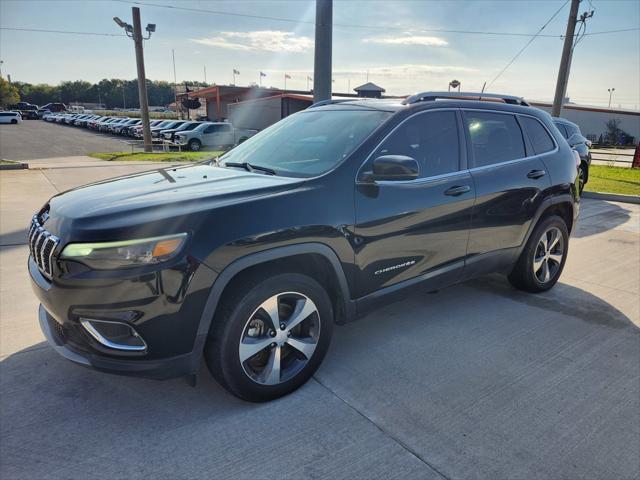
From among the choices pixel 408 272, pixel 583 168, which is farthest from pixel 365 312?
pixel 583 168

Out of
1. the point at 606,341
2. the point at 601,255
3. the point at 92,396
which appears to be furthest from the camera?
the point at 601,255

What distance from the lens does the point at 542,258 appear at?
4.55 m

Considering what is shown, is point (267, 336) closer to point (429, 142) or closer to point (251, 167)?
point (251, 167)

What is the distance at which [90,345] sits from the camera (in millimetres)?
2396

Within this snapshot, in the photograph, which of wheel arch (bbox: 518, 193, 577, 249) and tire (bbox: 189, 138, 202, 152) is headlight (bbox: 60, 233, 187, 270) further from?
tire (bbox: 189, 138, 202, 152)

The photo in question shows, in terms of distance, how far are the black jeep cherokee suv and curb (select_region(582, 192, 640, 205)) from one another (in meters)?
7.26

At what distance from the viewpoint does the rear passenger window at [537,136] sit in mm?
4375

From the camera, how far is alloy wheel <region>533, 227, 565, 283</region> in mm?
4500

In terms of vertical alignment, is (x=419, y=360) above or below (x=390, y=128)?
below

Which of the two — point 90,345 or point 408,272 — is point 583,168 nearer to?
point 408,272

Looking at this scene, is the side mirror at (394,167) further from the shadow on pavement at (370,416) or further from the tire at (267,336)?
the shadow on pavement at (370,416)

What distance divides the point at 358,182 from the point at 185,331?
1.38 meters

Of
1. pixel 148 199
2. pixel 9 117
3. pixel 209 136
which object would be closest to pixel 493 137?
pixel 148 199

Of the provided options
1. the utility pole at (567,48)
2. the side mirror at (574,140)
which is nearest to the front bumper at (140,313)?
the side mirror at (574,140)
